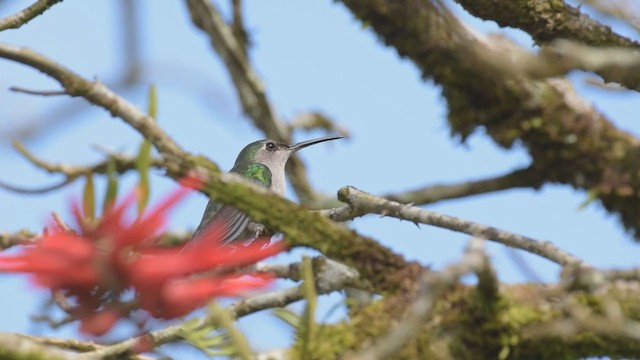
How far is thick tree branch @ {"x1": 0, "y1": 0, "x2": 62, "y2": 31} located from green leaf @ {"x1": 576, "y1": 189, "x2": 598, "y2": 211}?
2.03m

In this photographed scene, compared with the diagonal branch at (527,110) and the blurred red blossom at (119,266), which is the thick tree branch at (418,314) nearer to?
the blurred red blossom at (119,266)

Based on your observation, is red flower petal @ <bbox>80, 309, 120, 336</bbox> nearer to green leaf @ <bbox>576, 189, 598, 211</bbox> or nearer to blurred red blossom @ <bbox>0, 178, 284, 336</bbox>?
blurred red blossom @ <bbox>0, 178, 284, 336</bbox>

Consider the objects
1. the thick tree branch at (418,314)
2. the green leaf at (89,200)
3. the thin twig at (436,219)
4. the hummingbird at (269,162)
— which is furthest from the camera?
the hummingbird at (269,162)

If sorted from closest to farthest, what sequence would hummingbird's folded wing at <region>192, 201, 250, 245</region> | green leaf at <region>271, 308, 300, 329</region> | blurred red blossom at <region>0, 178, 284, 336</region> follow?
blurred red blossom at <region>0, 178, 284, 336</region> < green leaf at <region>271, 308, 300, 329</region> < hummingbird's folded wing at <region>192, 201, 250, 245</region>

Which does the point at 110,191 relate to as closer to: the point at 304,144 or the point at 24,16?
the point at 24,16

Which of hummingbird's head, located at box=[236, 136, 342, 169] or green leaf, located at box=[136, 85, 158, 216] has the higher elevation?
hummingbird's head, located at box=[236, 136, 342, 169]

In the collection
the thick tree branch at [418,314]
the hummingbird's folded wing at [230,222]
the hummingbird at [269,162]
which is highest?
the hummingbird at [269,162]

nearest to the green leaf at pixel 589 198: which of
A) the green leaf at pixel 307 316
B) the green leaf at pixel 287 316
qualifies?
the green leaf at pixel 287 316

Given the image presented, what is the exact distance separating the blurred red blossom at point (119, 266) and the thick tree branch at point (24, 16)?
6.36ft

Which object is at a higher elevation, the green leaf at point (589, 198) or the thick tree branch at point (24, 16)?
the thick tree branch at point (24, 16)

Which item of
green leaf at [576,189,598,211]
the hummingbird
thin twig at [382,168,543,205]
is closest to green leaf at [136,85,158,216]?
green leaf at [576,189,598,211]

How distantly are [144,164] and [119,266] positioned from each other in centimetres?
22

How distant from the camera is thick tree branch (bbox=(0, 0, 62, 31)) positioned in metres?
4.18

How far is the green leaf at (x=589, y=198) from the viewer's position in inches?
148
